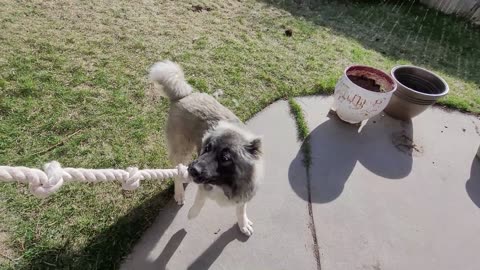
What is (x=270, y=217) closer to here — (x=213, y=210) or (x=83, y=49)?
(x=213, y=210)

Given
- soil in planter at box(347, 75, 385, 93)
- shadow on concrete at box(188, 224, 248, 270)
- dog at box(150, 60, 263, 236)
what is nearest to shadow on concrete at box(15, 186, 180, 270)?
dog at box(150, 60, 263, 236)

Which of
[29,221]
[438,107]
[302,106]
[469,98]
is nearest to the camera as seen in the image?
[29,221]

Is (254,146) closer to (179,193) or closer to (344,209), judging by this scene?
(179,193)

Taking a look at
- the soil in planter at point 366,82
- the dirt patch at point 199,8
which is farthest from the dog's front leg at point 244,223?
the dirt patch at point 199,8

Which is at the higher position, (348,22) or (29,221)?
(348,22)

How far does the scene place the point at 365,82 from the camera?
4129 millimetres

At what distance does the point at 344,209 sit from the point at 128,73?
2.94 m

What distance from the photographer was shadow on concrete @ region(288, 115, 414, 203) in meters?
3.37

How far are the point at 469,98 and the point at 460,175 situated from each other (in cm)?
187

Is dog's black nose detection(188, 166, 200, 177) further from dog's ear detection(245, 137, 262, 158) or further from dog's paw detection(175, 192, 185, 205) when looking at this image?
dog's paw detection(175, 192, 185, 205)

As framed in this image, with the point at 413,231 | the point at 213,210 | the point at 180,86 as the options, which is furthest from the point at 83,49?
the point at 413,231

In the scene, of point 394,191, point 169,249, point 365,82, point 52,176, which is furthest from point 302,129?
point 52,176

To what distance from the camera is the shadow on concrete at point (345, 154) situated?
3.37 meters

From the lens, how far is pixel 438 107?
4754 mm
